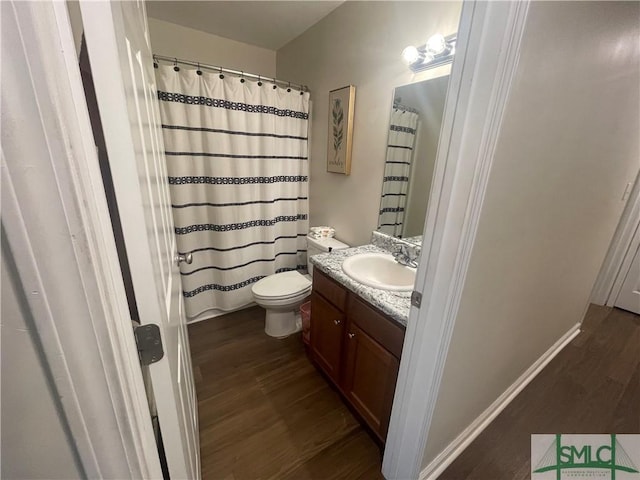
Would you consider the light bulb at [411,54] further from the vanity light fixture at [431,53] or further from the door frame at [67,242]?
the door frame at [67,242]

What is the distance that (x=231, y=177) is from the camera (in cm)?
203

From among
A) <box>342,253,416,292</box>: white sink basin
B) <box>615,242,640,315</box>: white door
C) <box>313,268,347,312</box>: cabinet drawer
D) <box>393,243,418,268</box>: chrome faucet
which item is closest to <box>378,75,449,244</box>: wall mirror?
<box>393,243,418,268</box>: chrome faucet

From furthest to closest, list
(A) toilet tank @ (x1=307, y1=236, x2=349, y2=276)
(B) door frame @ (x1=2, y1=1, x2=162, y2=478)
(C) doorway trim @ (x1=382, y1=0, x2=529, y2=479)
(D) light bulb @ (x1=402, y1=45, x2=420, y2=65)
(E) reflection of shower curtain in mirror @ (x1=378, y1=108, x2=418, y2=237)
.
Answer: (A) toilet tank @ (x1=307, y1=236, x2=349, y2=276) → (E) reflection of shower curtain in mirror @ (x1=378, y1=108, x2=418, y2=237) → (D) light bulb @ (x1=402, y1=45, x2=420, y2=65) → (C) doorway trim @ (x1=382, y1=0, x2=529, y2=479) → (B) door frame @ (x1=2, y1=1, x2=162, y2=478)

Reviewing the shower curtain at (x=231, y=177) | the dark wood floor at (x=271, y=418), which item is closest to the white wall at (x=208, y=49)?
the shower curtain at (x=231, y=177)

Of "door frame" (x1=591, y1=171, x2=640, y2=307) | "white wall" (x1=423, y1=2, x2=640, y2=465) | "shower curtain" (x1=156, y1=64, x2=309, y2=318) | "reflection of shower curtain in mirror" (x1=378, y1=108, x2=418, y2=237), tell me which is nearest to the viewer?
"white wall" (x1=423, y1=2, x2=640, y2=465)

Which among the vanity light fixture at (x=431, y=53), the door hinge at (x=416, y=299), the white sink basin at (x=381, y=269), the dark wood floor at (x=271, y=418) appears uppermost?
the vanity light fixture at (x=431, y=53)

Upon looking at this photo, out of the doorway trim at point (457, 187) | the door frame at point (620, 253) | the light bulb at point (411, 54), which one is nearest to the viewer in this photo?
the doorway trim at point (457, 187)

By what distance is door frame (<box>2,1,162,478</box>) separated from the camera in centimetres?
29

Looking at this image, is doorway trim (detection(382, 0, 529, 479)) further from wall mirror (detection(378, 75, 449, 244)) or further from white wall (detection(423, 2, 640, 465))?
wall mirror (detection(378, 75, 449, 244))

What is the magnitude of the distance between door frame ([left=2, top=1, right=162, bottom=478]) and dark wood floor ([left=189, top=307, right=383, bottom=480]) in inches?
38.9

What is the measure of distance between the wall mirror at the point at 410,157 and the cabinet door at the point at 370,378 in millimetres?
699

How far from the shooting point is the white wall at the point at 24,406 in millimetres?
323

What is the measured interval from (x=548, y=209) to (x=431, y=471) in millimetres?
1198

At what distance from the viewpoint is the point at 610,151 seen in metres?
1.29
